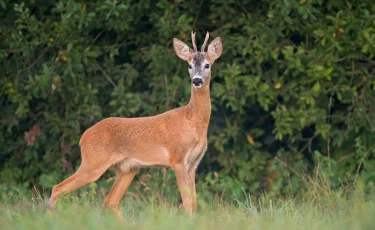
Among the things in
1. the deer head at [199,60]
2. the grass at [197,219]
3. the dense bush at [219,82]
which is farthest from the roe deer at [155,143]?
the dense bush at [219,82]

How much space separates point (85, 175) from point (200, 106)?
48.3 inches

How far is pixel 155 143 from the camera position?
811 cm

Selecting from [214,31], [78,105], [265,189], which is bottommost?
[265,189]

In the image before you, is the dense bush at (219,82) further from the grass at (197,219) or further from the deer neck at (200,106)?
the grass at (197,219)

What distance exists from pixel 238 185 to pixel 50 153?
2420mm

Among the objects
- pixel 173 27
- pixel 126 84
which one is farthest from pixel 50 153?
pixel 173 27

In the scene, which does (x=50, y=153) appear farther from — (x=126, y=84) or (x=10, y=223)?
(x=10, y=223)

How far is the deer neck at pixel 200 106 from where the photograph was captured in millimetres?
7992

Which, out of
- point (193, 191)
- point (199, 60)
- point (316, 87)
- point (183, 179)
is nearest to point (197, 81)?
point (199, 60)

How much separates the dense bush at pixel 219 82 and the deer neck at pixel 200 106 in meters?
1.96

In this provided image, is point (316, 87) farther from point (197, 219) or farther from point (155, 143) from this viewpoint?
point (197, 219)

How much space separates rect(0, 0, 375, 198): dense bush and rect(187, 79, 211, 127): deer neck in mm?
1962

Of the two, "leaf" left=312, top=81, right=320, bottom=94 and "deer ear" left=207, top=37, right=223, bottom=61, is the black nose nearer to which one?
"deer ear" left=207, top=37, right=223, bottom=61

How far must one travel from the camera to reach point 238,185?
1043 centimetres
